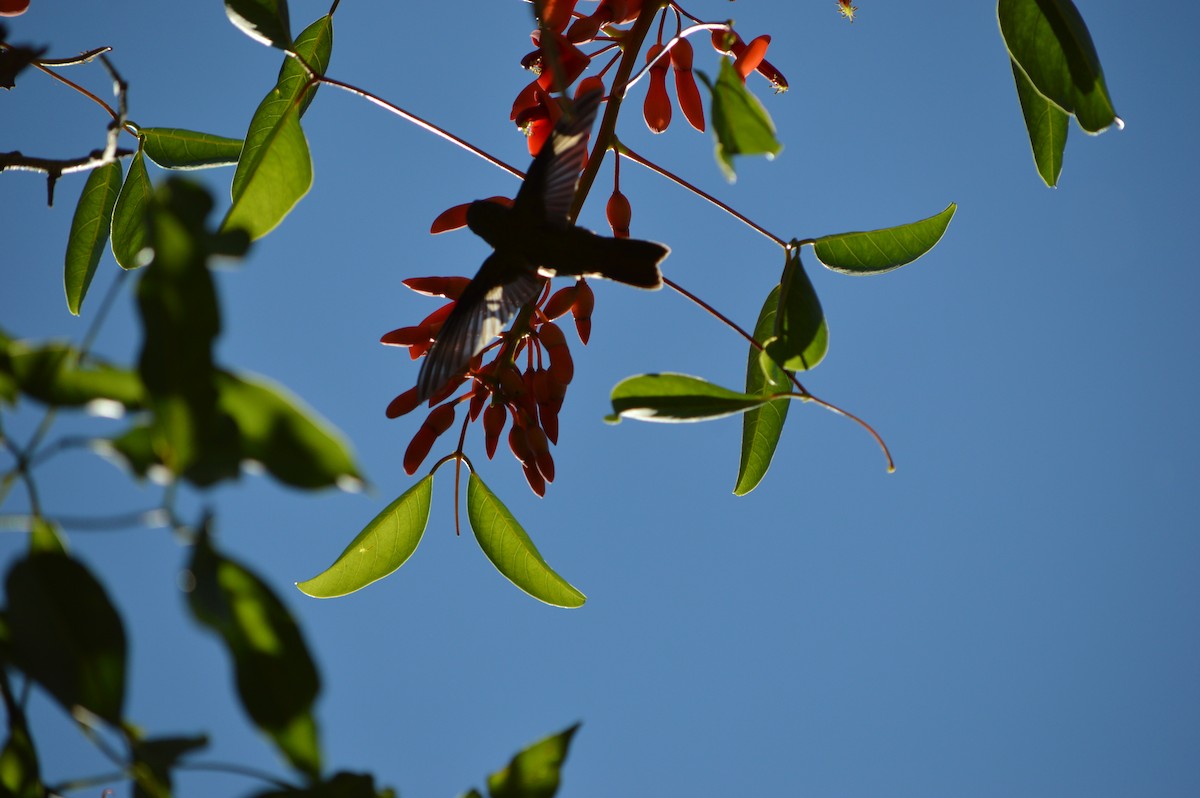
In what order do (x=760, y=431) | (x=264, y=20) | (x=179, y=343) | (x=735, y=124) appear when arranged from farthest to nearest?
(x=760, y=431) → (x=264, y=20) → (x=735, y=124) → (x=179, y=343)

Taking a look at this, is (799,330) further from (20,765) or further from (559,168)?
(20,765)

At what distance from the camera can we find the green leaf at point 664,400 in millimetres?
722

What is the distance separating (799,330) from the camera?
87 cm

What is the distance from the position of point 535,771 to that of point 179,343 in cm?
33

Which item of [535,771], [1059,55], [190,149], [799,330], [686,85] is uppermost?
[190,149]

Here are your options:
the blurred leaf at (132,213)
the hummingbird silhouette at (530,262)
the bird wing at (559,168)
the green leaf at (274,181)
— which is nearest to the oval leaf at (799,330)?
the hummingbird silhouette at (530,262)

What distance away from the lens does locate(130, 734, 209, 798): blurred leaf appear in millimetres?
478

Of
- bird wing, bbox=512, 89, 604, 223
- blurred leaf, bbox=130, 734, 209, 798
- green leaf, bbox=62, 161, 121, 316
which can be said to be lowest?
blurred leaf, bbox=130, 734, 209, 798

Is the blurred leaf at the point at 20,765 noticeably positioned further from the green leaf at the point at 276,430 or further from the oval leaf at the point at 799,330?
the oval leaf at the point at 799,330

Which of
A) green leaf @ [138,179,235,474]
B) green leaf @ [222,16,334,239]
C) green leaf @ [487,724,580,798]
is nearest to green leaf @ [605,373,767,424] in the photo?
green leaf @ [487,724,580,798]

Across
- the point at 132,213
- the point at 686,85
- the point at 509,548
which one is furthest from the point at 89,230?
the point at 686,85

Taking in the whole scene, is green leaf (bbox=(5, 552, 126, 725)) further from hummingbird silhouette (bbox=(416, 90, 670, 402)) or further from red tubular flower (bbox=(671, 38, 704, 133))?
red tubular flower (bbox=(671, 38, 704, 133))

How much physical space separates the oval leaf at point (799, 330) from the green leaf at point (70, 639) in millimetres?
581

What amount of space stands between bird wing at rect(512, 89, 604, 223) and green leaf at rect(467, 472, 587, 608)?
14.2 inches
